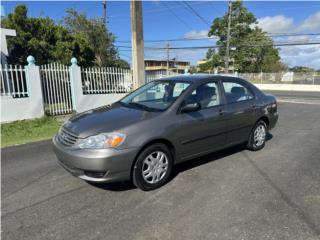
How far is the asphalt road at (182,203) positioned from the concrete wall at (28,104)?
14.7 feet

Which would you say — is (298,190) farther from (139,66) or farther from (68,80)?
(68,80)

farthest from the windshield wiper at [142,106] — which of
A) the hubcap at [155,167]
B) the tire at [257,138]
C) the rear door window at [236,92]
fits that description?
the tire at [257,138]

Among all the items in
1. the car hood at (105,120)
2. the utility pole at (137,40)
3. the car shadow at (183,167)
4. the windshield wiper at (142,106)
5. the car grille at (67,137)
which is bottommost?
the car shadow at (183,167)

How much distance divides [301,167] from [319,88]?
31.6m

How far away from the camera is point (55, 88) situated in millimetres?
10250

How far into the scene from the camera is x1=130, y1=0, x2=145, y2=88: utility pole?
10092mm

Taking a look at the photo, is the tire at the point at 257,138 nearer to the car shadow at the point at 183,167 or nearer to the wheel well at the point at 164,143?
the car shadow at the point at 183,167

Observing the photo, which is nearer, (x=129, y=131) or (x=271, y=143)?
(x=129, y=131)

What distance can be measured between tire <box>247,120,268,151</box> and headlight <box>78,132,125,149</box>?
3.08 metres

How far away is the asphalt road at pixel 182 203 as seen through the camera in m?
2.83

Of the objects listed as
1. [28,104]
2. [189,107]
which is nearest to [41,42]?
[28,104]

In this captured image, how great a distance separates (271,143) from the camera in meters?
6.21

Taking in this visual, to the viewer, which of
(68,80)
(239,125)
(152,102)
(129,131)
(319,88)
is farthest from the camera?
(319,88)

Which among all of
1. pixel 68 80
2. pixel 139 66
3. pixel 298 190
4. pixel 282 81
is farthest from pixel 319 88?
pixel 298 190
